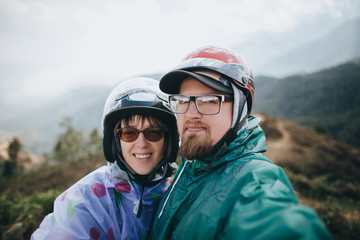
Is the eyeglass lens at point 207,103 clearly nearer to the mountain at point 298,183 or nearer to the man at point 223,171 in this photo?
the man at point 223,171

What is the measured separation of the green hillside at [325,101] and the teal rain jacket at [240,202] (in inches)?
2455

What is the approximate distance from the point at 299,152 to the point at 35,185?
2382 cm

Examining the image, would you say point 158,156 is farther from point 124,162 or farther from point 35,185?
point 35,185

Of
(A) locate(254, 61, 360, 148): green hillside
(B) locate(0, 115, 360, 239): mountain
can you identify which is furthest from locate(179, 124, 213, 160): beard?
(A) locate(254, 61, 360, 148): green hillside

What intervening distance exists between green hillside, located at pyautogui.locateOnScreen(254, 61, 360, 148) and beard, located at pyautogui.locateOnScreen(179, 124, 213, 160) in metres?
62.4

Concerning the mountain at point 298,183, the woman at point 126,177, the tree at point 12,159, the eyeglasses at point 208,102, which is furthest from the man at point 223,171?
the tree at point 12,159

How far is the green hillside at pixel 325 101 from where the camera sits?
54.8m

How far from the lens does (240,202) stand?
3.59 feet

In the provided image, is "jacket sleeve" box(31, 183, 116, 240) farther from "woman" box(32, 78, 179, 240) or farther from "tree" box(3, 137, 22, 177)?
"tree" box(3, 137, 22, 177)

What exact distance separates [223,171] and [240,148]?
29 cm

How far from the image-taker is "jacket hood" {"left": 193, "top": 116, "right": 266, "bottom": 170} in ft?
5.01

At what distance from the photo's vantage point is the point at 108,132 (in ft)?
8.05

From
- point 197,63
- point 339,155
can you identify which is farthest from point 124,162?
point 339,155

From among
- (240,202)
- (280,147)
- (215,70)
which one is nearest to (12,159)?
(215,70)
